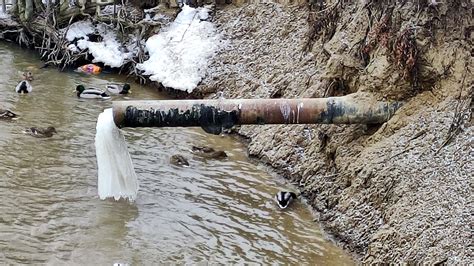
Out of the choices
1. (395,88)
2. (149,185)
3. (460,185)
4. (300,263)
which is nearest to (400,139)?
(395,88)

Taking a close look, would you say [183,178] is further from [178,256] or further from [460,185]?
[460,185]

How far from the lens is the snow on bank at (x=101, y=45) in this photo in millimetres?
18219

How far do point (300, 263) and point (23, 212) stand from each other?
3.78m

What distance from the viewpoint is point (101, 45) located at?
18.7 m

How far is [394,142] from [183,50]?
9.28m

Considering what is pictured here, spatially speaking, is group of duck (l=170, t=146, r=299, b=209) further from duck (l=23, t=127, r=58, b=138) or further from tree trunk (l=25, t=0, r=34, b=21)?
tree trunk (l=25, t=0, r=34, b=21)

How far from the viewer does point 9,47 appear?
20672mm

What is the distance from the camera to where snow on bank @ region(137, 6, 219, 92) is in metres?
15.9

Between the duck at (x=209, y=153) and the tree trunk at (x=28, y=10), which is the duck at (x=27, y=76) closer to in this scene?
the tree trunk at (x=28, y=10)

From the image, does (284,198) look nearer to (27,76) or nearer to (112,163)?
(112,163)

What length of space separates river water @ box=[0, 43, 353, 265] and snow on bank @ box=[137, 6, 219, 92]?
3269 mm

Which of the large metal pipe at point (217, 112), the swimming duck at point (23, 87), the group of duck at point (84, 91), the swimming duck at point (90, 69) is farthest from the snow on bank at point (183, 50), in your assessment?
the large metal pipe at point (217, 112)

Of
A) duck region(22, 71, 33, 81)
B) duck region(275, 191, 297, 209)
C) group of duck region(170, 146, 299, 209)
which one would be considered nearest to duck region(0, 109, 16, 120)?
duck region(22, 71, 33, 81)

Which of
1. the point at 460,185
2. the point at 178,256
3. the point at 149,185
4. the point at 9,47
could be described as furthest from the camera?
the point at 9,47
